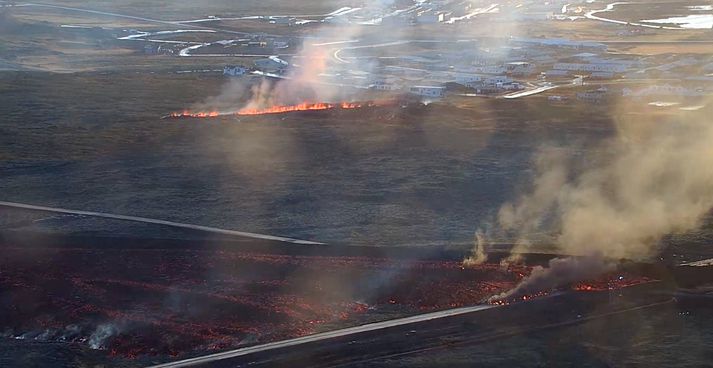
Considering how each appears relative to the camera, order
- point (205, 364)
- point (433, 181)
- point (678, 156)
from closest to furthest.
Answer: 1. point (205, 364)
2. point (433, 181)
3. point (678, 156)

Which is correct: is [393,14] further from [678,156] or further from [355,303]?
[355,303]

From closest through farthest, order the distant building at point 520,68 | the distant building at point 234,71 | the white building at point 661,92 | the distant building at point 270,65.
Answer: the white building at point 661,92, the distant building at point 234,71, the distant building at point 520,68, the distant building at point 270,65

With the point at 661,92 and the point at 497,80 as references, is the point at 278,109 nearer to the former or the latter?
the point at 497,80

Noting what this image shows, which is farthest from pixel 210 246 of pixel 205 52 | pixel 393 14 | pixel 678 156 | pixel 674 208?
pixel 393 14

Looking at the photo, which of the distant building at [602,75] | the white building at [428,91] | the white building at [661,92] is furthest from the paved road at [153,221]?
the distant building at [602,75]

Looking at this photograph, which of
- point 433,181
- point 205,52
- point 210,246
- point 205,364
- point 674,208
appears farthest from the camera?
point 205,52

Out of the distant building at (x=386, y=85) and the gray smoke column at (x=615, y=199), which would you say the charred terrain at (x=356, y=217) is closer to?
the gray smoke column at (x=615, y=199)

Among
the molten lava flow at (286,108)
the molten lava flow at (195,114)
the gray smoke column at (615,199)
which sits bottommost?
the gray smoke column at (615,199)
